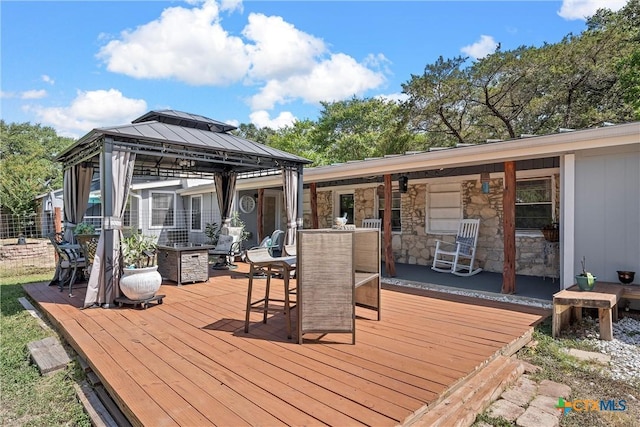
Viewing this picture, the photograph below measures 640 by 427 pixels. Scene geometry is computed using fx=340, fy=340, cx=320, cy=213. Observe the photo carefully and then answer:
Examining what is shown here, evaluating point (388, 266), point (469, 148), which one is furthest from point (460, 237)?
point (469, 148)

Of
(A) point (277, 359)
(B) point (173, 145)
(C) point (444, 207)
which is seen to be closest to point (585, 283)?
(A) point (277, 359)

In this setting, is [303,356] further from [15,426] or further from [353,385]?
[15,426]

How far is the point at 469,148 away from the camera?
200 inches

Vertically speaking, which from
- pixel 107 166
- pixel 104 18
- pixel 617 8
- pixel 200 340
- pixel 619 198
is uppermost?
pixel 617 8

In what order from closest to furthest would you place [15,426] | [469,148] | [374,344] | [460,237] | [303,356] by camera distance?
1. [15,426]
2. [303,356]
3. [374,344]
4. [469,148]
5. [460,237]

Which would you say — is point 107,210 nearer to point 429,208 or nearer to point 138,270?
point 138,270

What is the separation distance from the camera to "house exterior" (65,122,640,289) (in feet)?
14.4

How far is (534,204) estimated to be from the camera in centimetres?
655

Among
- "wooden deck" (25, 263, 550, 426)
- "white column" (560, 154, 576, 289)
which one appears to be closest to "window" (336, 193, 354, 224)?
"wooden deck" (25, 263, 550, 426)

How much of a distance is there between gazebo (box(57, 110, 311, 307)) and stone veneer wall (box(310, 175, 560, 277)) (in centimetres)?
298

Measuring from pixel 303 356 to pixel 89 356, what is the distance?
1759 mm

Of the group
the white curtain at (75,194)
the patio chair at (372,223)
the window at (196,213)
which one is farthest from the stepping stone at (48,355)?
the window at (196,213)

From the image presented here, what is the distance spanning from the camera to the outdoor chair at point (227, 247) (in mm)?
7494

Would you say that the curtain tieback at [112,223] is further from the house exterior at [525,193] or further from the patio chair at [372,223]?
the patio chair at [372,223]
